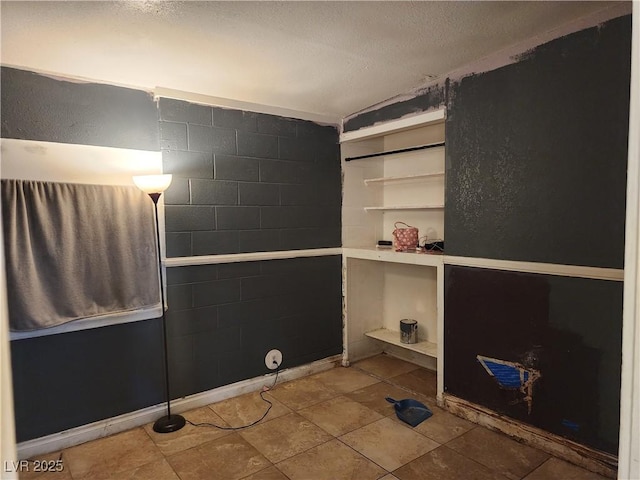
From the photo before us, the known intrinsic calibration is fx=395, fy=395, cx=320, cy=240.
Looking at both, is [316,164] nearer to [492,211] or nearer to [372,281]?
[372,281]

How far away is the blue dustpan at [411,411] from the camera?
9.33 ft

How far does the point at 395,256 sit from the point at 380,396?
116 cm

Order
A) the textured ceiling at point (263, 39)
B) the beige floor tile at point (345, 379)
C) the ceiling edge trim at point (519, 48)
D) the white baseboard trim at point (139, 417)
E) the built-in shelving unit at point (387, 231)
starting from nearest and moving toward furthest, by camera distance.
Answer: the textured ceiling at point (263, 39)
the ceiling edge trim at point (519, 48)
the white baseboard trim at point (139, 417)
the beige floor tile at point (345, 379)
the built-in shelving unit at point (387, 231)

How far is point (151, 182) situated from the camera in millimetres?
2541

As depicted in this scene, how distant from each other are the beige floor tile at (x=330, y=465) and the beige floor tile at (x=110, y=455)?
863 millimetres

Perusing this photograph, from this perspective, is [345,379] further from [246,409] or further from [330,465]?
[330,465]

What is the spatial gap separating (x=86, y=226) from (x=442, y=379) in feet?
8.97

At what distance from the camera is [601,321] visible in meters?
2.17

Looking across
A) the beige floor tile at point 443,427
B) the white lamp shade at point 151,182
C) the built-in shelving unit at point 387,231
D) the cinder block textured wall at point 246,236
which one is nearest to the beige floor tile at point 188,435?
the cinder block textured wall at point 246,236

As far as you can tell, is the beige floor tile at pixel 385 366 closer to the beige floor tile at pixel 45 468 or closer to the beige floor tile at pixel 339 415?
the beige floor tile at pixel 339 415

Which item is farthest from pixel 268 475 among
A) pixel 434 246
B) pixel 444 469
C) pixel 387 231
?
pixel 387 231

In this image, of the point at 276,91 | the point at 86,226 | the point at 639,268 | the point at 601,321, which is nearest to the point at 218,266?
the point at 86,226

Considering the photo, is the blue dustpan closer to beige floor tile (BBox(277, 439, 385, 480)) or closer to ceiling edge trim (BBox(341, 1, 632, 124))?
beige floor tile (BBox(277, 439, 385, 480))

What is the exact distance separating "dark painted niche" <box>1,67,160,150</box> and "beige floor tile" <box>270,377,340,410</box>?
2.21 meters
